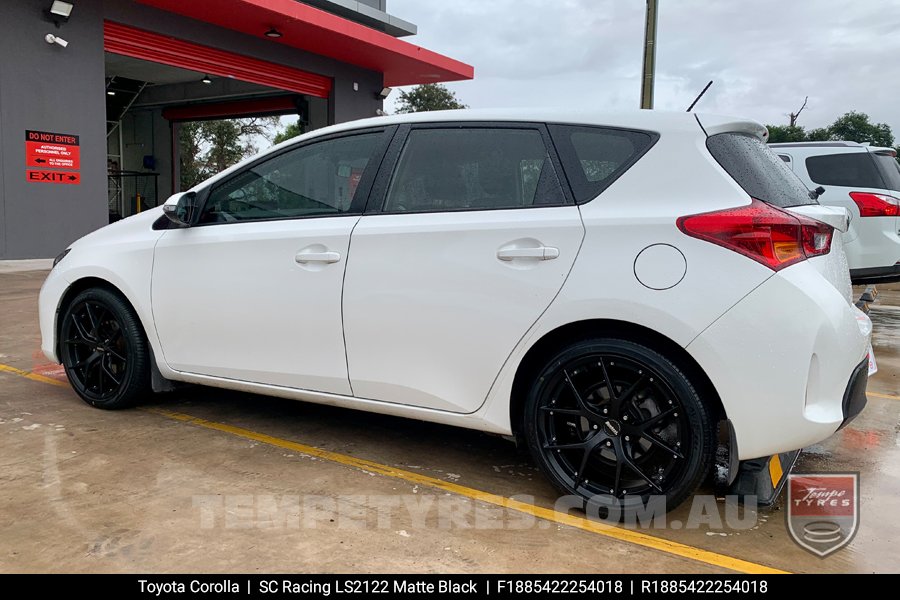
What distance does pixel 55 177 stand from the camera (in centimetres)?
1261

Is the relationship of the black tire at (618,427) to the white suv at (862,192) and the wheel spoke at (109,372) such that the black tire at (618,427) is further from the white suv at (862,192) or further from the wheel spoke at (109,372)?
the white suv at (862,192)

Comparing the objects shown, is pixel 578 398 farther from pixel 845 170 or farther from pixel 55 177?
pixel 55 177

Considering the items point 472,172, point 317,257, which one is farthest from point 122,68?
point 472,172

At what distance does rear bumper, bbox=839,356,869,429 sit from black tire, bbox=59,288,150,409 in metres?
3.46

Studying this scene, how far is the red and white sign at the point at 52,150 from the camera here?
12.2 metres

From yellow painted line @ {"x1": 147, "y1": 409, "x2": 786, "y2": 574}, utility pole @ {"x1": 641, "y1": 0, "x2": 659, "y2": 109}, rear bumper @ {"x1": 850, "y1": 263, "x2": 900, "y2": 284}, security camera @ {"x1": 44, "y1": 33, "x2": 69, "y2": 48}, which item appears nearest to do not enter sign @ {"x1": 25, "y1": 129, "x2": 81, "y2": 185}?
security camera @ {"x1": 44, "y1": 33, "x2": 69, "y2": 48}

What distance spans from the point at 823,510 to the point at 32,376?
190 inches

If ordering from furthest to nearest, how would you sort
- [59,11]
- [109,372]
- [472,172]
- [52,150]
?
1. [52,150]
2. [59,11]
3. [109,372]
4. [472,172]

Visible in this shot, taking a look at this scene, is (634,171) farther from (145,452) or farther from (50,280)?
(50,280)

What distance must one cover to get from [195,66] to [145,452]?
13208 millimetres

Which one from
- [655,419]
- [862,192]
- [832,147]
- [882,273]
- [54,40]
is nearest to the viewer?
[655,419]

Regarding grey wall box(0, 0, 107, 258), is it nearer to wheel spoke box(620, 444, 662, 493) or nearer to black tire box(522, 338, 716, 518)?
black tire box(522, 338, 716, 518)

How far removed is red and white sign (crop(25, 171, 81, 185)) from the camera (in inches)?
483
